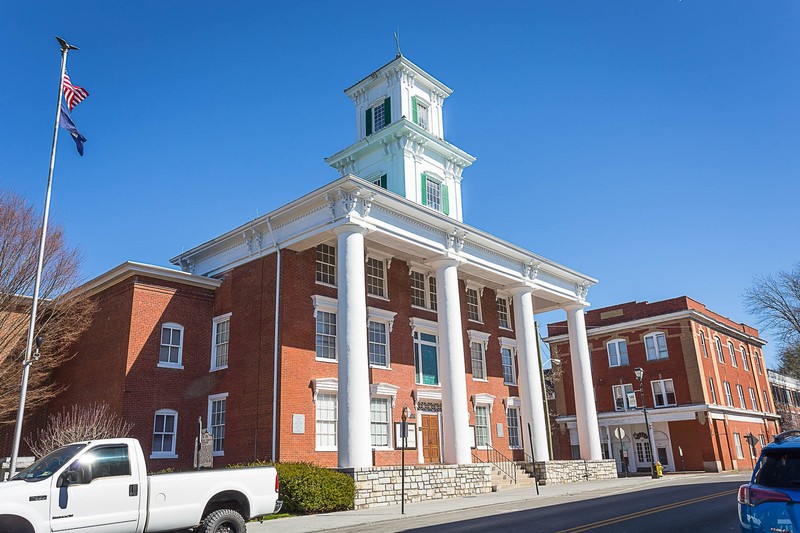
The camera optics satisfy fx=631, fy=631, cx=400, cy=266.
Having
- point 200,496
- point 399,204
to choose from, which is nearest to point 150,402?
point 399,204

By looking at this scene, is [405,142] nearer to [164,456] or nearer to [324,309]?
[324,309]

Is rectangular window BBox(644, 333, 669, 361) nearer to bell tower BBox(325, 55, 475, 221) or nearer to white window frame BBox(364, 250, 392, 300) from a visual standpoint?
bell tower BBox(325, 55, 475, 221)

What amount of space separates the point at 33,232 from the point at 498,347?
943 inches

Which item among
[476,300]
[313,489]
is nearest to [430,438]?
[476,300]

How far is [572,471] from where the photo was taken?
3212cm

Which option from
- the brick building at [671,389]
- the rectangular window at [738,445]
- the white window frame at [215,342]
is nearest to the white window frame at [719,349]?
the brick building at [671,389]

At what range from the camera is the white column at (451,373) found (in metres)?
25.8

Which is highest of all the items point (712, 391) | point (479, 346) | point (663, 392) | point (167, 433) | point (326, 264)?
point (326, 264)

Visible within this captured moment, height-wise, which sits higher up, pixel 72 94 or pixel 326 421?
pixel 72 94

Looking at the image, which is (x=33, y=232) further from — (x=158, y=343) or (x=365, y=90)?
(x=365, y=90)

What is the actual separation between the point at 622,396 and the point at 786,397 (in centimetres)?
3000

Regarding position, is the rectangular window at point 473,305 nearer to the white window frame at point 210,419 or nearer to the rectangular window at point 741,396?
the white window frame at point 210,419

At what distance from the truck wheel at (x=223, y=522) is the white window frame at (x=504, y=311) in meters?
26.5

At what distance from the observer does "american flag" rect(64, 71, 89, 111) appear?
2130 centimetres
